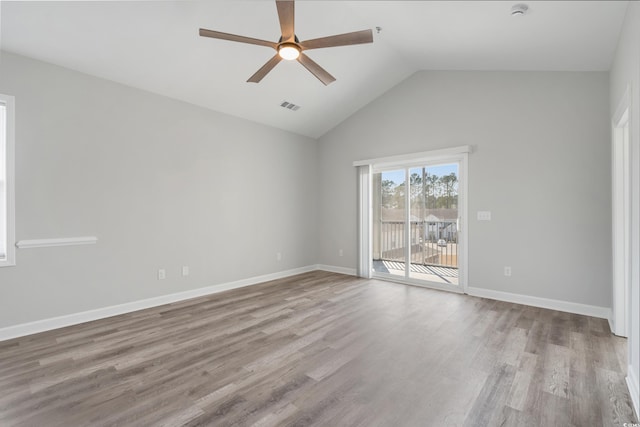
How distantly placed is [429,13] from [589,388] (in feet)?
11.8

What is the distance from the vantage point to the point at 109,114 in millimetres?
3605

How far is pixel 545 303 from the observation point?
3.86m

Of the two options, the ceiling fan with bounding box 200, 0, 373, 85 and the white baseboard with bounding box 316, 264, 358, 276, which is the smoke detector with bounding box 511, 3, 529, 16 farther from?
the white baseboard with bounding box 316, 264, 358, 276

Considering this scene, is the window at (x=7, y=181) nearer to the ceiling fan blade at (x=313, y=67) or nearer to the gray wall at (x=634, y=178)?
the ceiling fan blade at (x=313, y=67)

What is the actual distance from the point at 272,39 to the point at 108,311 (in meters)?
3.85

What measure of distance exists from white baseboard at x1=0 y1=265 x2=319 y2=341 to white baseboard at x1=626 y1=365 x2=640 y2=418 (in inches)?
180

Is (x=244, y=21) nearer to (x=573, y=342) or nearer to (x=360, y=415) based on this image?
(x=360, y=415)

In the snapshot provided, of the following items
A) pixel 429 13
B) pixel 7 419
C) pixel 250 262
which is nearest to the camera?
pixel 7 419

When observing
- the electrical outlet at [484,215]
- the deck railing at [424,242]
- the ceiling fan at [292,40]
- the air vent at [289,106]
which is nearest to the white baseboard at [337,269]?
the deck railing at [424,242]

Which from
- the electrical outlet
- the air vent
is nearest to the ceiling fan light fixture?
the air vent

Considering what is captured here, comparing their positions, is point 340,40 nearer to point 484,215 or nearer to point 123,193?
point 123,193

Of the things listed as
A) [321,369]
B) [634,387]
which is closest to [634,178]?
[634,387]

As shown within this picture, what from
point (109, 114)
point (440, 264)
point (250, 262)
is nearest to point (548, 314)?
point (440, 264)

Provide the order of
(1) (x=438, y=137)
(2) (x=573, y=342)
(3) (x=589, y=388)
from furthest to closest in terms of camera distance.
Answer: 1. (1) (x=438, y=137)
2. (2) (x=573, y=342)
3. (3) (x=589, y=388)
